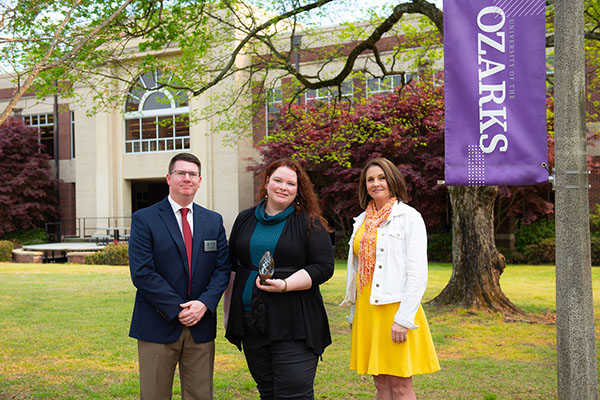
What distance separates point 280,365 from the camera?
12.2 ft

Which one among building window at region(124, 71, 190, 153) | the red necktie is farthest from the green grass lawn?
building window at region(124, 71, 190, 153)

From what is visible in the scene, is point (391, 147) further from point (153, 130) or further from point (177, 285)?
point (177, 285)

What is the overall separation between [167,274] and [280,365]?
93cm

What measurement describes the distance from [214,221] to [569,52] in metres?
2.48

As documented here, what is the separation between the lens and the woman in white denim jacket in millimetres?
3775

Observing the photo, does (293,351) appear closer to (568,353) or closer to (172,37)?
(568,353)

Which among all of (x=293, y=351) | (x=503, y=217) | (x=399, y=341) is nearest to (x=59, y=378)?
(x=293, y=351)

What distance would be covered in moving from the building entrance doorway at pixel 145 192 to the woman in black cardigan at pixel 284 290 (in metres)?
27.8

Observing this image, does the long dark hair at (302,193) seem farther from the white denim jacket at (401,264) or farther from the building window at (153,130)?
the building window at (153,130)

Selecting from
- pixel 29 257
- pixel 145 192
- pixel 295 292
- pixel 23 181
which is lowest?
pixel 29 257

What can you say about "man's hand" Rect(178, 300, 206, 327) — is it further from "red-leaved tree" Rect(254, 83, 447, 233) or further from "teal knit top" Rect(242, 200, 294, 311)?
"red-leaved tree" Rect(254, 83, 447, 233)

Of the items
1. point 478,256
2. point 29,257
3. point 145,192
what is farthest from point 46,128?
point 478,256

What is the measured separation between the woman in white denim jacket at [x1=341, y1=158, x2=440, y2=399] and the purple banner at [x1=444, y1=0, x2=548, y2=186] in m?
0.53

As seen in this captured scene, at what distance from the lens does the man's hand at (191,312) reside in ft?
12.2
